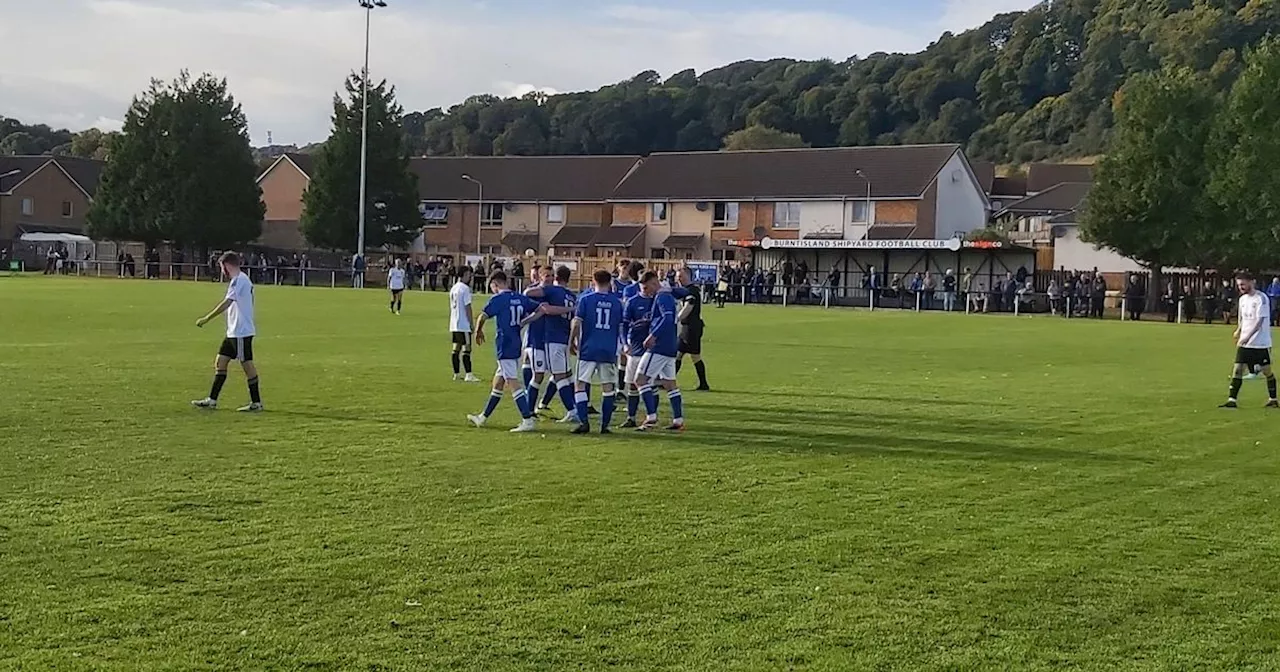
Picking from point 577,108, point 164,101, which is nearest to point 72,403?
point 164,101

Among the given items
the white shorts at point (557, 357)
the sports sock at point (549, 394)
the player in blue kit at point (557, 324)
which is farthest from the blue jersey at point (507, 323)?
the sports sock at point (549, 394)

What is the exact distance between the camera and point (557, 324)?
45.3 ft

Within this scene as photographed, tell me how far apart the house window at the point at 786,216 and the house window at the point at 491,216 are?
18.8 meters

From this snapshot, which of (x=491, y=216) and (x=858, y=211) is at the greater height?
(x=858, y=211)

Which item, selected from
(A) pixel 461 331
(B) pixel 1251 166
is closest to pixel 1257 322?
(A) pixel 461 331

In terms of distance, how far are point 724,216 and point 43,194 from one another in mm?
49944

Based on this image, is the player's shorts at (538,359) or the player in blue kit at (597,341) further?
the player's shorts at (538,359)

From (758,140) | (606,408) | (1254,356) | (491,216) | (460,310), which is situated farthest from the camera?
Result: (758,140)

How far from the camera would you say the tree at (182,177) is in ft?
238

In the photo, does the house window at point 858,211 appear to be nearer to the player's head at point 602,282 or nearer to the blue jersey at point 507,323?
the player's head at point 602,282

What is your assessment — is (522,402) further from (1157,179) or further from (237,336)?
(1157,179)

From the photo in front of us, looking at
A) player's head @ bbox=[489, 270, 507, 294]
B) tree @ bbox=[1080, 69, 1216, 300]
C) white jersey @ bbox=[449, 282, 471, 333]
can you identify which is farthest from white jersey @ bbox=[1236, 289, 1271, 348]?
tree @ bbox=[1080, 69, 1216, 300]

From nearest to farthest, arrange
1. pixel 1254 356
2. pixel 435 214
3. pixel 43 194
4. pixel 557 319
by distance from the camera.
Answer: pixel 557 319
pixel 1254 356
pixel 435 214
pixel 43 194

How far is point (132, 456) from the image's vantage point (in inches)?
439
